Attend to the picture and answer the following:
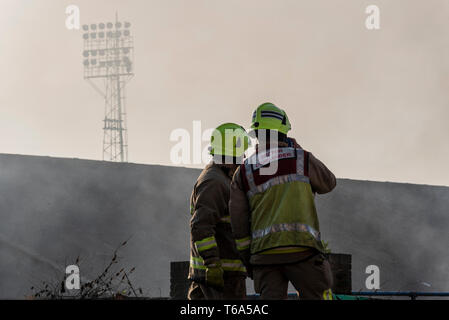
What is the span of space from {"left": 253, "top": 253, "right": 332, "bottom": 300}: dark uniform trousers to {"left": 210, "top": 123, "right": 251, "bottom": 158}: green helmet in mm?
1309

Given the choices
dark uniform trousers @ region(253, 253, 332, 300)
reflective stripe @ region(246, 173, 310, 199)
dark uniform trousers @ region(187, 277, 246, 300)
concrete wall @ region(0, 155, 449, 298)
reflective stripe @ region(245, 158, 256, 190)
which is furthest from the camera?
concrete wall @ region(0, 155, 449, 298)

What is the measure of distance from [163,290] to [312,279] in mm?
10249

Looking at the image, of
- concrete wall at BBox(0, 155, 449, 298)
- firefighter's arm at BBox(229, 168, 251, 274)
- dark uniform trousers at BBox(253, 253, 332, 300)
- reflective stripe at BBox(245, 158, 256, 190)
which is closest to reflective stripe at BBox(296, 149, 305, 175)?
reflective stripe at BBox(245, 158, 256, 190)

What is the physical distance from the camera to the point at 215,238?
5.22m

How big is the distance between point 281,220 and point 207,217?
3.13 feet

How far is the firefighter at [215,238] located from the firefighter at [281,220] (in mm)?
570

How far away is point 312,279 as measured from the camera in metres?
4.17

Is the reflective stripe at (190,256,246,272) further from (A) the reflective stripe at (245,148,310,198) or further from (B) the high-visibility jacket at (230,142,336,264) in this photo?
(A) the reflective stripe at (245,148,310,198)

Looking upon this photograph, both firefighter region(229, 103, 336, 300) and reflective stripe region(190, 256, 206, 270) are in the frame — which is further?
reflective stripe region(190, 256, 206, 270)

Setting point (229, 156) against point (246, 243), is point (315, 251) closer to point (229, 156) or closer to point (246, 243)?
point (246, 243)

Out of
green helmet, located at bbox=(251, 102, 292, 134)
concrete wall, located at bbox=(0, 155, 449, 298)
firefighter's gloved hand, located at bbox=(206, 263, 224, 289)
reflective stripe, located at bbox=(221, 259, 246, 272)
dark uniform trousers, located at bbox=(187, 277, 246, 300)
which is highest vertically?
concrete wall, located at bbox=(0, 155, 449, 298)

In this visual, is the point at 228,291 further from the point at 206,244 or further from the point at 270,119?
the point at 270,119

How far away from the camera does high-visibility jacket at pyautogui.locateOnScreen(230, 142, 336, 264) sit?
4.20 meters
